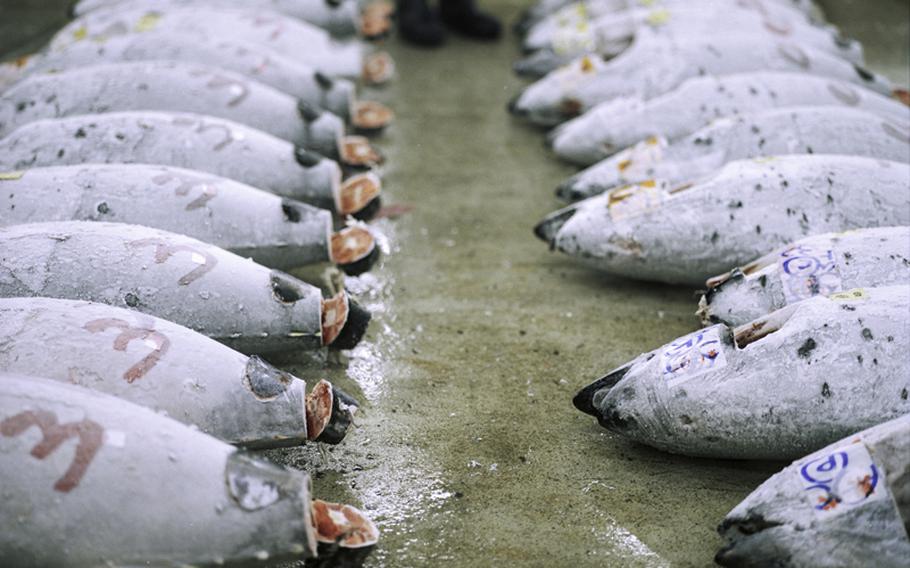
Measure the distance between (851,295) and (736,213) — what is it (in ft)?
1.93

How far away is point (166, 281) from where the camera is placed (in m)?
2.13

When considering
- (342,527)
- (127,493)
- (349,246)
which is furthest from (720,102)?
(127,493)

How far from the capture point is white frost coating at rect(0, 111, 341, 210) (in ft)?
8.90

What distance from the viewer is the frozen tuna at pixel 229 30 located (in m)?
3.77

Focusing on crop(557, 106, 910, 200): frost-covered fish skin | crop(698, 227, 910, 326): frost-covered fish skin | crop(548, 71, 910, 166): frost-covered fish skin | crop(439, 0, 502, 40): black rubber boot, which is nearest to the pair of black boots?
crop(439, 0, 502, 40): black rubber boot

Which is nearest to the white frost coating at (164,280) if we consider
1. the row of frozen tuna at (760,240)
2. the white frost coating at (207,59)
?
the row of frozen tuna at (760,240)

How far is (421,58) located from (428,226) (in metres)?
1.98

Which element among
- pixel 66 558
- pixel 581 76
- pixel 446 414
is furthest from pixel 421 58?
pixel 66 558

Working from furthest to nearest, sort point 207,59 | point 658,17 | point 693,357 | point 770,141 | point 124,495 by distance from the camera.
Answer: point 658,17
point 207,59
point 770,141
point 693,357
point 124,495

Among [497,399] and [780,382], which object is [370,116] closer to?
[497,399]

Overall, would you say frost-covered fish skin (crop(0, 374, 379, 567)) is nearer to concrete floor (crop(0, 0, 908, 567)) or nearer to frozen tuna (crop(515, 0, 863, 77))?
concrete floor (crop(0, 0, 908, 567))

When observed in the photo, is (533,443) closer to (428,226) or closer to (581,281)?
(581,281)

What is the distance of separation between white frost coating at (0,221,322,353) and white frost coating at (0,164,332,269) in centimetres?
18

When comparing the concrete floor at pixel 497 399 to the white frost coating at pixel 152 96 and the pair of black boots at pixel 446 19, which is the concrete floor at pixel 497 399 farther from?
the pair of black boots at pixel 446 19
